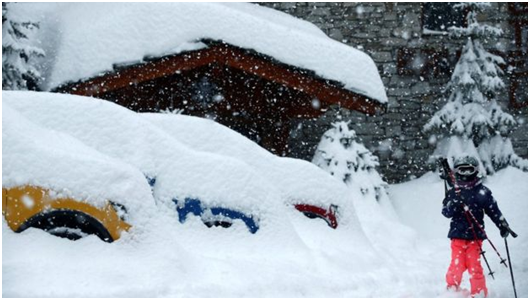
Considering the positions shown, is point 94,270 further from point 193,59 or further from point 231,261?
point 193,59

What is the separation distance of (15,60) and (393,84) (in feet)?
26.2

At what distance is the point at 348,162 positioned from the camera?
467 inches

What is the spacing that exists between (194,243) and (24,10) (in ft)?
25.6

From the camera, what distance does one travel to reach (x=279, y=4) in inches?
597

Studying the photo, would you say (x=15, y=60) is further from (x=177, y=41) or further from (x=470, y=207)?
(x=470, y=207)

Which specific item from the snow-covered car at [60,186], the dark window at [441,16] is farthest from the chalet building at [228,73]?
the snow-covered car at [60,186]

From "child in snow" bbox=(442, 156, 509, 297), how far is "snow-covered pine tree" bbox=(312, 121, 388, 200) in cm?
537

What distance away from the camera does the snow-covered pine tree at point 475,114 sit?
13312mm

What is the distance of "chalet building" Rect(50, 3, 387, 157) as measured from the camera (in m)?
9.48

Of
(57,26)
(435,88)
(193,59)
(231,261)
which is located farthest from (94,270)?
(435,88)

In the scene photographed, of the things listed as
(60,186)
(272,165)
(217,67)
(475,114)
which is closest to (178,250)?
(60,186)

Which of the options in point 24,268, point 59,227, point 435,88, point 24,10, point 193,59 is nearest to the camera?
point 24,268

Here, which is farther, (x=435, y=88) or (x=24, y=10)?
(x=435, y=88)

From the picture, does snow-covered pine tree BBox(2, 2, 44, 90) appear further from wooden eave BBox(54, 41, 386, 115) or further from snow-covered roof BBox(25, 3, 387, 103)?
wooden eave BBox(54, 41, 386, 115)
